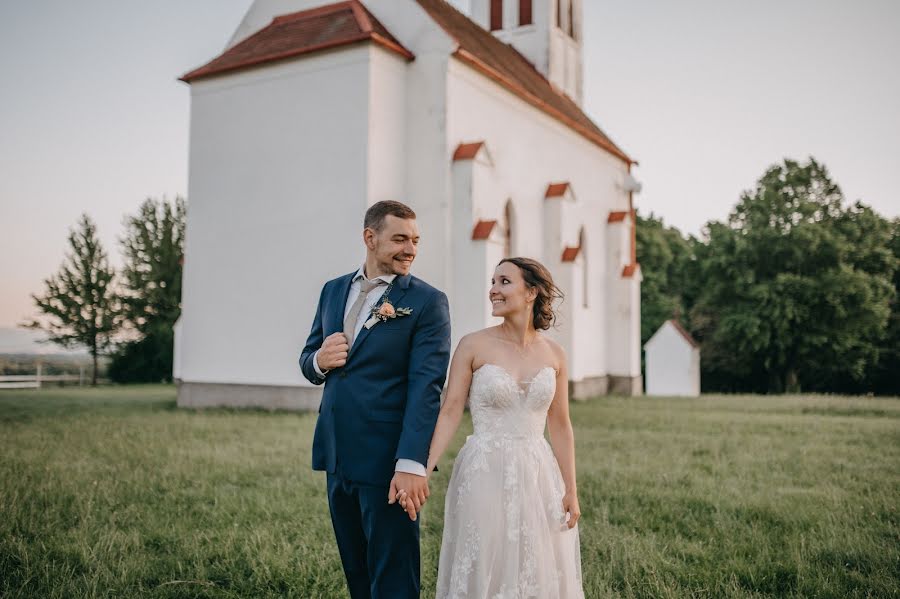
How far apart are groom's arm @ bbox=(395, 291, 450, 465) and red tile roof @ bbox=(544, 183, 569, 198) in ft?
53.5

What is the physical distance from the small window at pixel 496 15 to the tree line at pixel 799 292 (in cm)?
1658

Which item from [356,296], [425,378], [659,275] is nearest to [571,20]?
[659,275]

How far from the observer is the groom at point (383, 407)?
10.1ft

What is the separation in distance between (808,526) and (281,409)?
10799 mm

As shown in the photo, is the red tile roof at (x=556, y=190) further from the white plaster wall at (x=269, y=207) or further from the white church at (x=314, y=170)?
the white plaster wall at (x=269, y=207)

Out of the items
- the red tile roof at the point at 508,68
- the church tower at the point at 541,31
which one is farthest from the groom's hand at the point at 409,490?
the church tower at the point at 541,31

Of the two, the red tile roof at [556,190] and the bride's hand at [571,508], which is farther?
the red tile roof at [556,190]

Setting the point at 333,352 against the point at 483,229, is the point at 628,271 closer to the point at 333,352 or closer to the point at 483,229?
the point at 483,229

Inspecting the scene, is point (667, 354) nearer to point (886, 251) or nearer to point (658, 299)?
point (658, 299)

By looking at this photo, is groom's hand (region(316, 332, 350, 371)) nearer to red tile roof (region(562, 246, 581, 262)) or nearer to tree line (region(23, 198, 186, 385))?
red tile roof (region(562, 246, 581, 262))

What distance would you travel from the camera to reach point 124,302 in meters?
38.9

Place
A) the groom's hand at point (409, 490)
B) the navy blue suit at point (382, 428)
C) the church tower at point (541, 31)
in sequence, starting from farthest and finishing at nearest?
the church tower at point (541, 31)
the navy blue suit at point (382, 428)
the groom's hand at point (409, 490)

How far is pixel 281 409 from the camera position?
576 inches

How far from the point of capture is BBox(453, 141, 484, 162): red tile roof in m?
15.1
